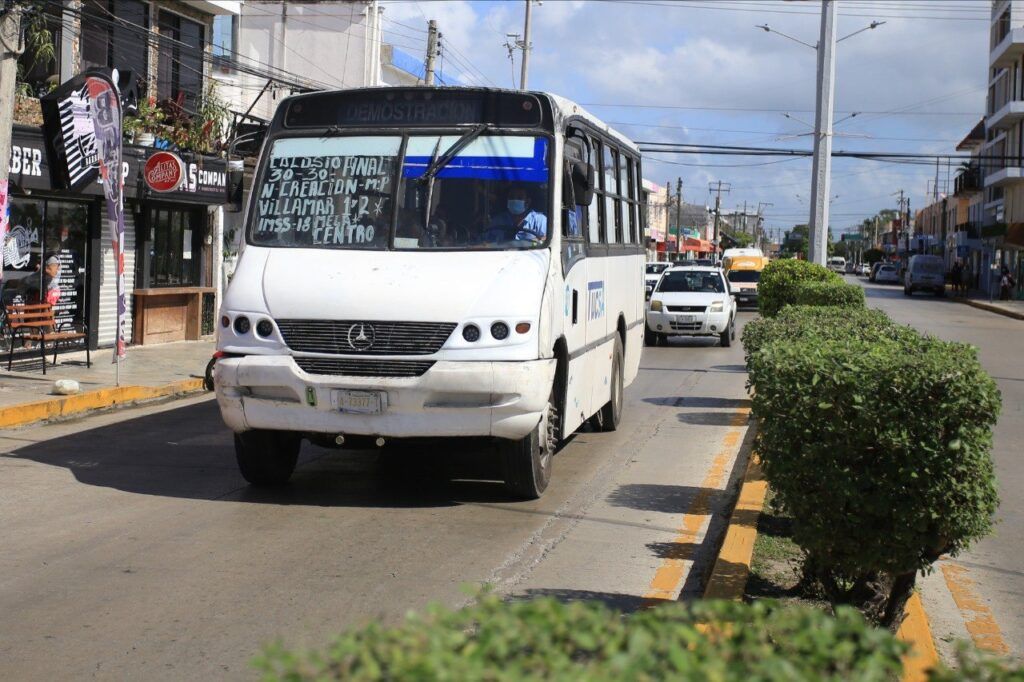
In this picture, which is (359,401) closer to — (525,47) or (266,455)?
(266,455)

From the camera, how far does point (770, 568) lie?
688cm

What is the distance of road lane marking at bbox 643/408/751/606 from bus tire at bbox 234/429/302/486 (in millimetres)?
2973

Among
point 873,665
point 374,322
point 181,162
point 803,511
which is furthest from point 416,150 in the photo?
point 181,162

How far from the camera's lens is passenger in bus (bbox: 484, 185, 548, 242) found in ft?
29.0

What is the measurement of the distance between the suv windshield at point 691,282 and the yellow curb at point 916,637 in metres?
20.3

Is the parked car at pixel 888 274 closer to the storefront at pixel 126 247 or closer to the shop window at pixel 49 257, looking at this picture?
the storefront at pixel 126 247

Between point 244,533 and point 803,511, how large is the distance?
3731 millimetres

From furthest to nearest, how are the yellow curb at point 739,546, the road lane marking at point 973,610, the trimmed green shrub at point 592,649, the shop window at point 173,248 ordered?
the shop window at point 173,248 → the yellow curb at point 739,546 → the road lane marking at point 973,610 → the trimmed green shrub at point 592,649

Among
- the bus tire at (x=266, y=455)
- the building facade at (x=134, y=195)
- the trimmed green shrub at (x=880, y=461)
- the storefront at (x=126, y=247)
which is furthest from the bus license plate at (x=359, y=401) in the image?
the building facade at (x=134, y=195)

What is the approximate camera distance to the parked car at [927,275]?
65562 millimetres

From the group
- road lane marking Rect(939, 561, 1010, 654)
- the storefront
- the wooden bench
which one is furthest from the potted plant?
road lane marking Rect(939, 561, 1010, 654)

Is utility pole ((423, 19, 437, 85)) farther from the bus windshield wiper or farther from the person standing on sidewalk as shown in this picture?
the person standing on sidewalk

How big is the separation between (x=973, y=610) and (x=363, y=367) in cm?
405

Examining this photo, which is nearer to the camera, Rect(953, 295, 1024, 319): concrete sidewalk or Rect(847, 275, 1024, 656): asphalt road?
Rect(847, 275, 1024, 656): asphalt road
